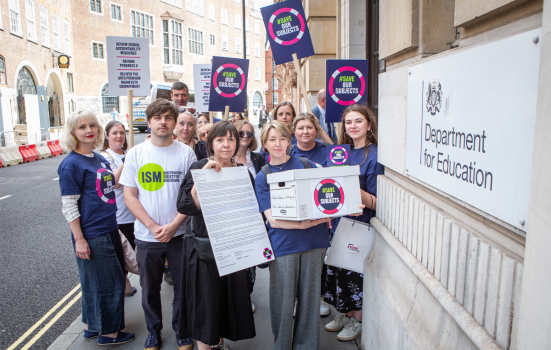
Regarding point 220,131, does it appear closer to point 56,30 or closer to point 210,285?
point 210,285

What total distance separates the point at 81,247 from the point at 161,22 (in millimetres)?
43965

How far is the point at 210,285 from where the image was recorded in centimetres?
291

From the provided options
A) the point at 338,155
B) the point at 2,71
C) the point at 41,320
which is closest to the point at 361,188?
the point at 338,155

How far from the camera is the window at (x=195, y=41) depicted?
153 feet

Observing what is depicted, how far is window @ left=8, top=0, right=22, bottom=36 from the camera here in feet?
74.5

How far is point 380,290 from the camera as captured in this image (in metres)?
2.65

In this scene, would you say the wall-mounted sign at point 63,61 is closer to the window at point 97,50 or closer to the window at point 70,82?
the window at point 70,82

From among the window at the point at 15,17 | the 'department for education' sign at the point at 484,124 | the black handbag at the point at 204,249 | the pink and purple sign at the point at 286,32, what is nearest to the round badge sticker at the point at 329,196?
the 'department for education' sign at the point at 484,124

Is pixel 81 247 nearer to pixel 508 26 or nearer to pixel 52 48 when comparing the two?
pixel 508 26

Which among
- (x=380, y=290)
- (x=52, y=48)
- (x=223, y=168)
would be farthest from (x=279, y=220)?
(x=52, y=48)

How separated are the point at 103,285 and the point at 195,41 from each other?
4794cm

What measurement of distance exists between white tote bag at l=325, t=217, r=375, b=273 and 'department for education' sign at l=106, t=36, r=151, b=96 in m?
3.73

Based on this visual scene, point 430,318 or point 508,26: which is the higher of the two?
point 508,26

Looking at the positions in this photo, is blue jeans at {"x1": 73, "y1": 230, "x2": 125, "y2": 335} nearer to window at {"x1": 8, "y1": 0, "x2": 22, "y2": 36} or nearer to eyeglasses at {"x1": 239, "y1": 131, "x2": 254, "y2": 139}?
eyeglasses at {"x1": 239, "y1": 131, "x2": 254, "y2": 139}
